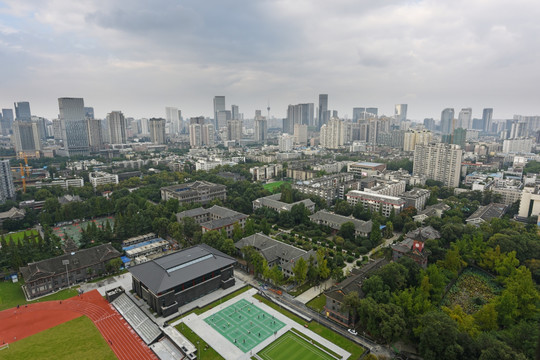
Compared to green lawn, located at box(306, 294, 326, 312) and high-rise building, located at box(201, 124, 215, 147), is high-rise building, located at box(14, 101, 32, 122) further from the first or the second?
green lawn, located at box(306, 294, 326, 312)

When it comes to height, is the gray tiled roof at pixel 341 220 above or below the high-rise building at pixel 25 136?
below

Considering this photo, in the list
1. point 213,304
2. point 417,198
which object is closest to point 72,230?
point 213,304

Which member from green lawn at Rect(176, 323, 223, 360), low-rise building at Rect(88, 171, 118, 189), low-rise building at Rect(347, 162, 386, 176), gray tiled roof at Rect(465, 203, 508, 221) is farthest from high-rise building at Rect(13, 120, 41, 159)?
gray tiled roof at Rect(465, 203, 508, 221)

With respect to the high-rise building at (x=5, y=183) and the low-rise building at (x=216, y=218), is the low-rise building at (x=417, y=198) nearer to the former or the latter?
the low-rise building at (x=216, y=218)

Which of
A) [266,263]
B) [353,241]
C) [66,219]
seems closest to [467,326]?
[266,263]

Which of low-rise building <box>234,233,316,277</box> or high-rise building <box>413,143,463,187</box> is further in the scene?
high-rise building <box>413,143,463,187</box>

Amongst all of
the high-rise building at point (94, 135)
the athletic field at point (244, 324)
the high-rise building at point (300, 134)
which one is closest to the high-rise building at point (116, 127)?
the high-rise building at point (94, 135)
